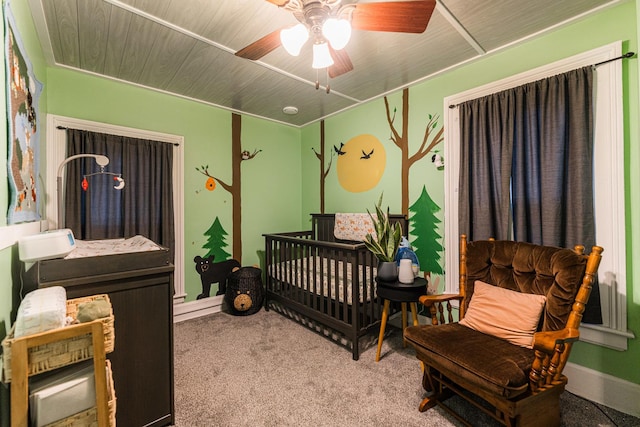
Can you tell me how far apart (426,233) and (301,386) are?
1682 mm

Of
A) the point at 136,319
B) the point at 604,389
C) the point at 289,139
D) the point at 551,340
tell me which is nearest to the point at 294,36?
the point at 136,319

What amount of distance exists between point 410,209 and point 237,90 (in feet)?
7.01

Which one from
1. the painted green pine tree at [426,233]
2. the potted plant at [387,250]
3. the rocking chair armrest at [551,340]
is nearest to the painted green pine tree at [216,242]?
the potted plant at [387,250]

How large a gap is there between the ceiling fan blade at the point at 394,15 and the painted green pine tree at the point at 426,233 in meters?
1.57

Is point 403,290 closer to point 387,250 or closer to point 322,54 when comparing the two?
point 387,250

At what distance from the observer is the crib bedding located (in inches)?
86.9

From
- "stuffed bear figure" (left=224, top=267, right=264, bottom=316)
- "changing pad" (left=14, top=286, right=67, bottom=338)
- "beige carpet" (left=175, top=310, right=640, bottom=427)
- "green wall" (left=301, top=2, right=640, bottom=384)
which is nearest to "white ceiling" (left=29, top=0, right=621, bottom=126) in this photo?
"green wall" (left=301, top=2, right=640, bottom=384)

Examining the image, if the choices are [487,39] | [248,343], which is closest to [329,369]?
[248,343]

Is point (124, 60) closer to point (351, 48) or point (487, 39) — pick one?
point (351, 48)

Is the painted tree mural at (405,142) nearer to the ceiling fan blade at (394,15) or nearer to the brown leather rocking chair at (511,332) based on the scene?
the brown leather rocking chair at (511,332)

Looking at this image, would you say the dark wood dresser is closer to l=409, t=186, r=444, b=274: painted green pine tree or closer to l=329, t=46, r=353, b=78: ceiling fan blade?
l=329, t=46, r=353, b=78: ceiling fan blade

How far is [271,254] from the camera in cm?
314

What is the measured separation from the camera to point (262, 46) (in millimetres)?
1513

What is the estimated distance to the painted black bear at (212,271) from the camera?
3055 mm
